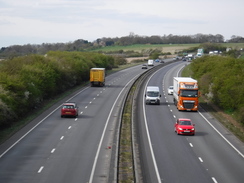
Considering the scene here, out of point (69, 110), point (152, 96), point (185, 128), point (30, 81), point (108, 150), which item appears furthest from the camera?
point (152, 96)

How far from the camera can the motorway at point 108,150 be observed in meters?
23.8

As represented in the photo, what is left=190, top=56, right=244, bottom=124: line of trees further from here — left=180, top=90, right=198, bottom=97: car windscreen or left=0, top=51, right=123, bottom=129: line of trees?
left=0, top=51, right=123, bottom=129: line of trees

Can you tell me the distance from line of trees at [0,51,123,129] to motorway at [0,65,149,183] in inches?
84.5

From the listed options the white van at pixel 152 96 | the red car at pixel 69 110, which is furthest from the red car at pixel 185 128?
the white van at pixel 152 96

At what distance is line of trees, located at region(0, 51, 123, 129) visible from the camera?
41.4 m

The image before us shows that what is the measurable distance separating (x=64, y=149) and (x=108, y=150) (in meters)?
2.97

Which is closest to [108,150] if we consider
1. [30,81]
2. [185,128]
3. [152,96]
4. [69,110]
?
[185,128]

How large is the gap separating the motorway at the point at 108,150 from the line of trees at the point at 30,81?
2.19 meters

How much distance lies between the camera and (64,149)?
30469mm

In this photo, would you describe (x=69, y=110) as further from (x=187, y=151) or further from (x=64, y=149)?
(x=187, y=151)

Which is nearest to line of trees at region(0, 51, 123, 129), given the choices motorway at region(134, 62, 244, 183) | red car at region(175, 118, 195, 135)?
motorway at region(134, 62, 244, 183)

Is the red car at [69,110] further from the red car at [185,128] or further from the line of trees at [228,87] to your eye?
the line of trees at [228,87]

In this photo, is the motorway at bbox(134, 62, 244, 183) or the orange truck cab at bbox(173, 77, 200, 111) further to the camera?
the orange truck cab at bbox(173, 77, 200, 111)

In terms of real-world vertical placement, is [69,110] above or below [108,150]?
below
